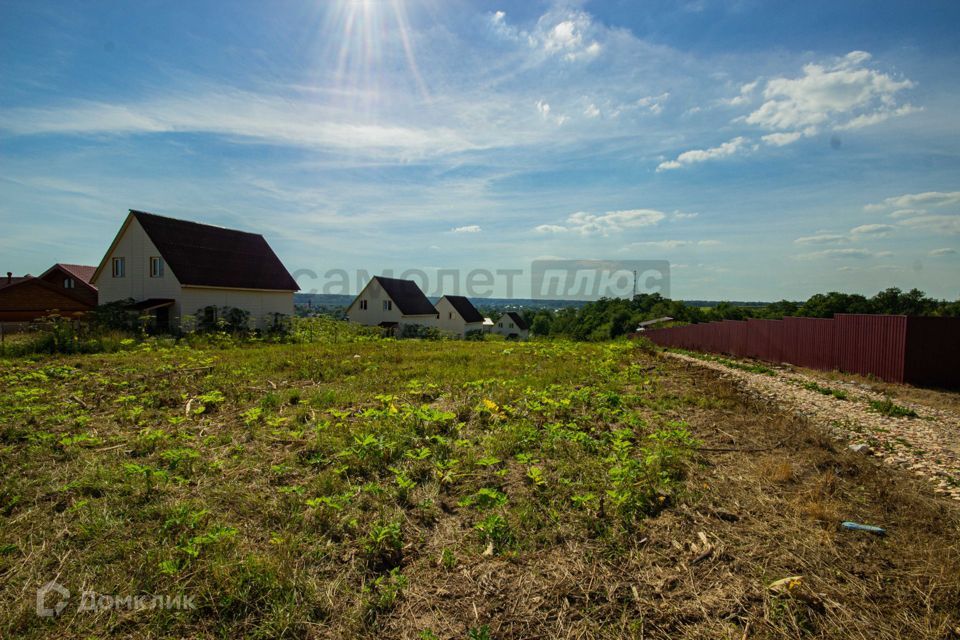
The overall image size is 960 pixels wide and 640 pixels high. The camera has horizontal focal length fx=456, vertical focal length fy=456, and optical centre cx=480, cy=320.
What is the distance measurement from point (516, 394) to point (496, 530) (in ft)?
11.6

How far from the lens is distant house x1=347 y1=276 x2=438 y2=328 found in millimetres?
38969

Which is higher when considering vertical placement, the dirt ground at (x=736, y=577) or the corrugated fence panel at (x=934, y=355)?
the corrugated fence panel at (x=934, y=355)

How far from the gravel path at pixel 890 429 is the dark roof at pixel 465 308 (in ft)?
127

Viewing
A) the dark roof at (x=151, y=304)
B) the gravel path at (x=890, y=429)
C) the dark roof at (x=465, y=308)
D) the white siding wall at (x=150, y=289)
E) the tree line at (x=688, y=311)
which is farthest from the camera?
the dark roof at (x=465, y=308)

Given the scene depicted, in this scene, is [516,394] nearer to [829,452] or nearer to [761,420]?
[761,420]

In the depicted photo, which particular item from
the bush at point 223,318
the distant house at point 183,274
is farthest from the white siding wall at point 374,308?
the bush at point 223,318

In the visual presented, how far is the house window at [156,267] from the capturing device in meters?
21.5

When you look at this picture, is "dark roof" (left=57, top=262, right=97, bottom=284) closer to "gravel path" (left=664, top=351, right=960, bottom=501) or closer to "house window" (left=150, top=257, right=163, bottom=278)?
"house window" (left=150, top=257, right=163, bottom=278)

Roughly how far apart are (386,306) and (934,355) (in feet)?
112

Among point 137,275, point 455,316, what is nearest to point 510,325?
point 455,316

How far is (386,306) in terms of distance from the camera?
3941cm

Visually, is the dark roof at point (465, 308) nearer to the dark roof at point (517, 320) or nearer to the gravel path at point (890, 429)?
the dark roof at point (517, 320)

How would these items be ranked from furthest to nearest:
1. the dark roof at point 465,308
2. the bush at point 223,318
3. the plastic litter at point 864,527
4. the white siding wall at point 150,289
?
the dark roof at point 465,308 < the white siding wall at point 150,289 < the bush at point 223,318 < the plastic litter at point 864,527

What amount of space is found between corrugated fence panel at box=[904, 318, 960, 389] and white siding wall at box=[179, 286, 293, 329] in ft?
82.8
